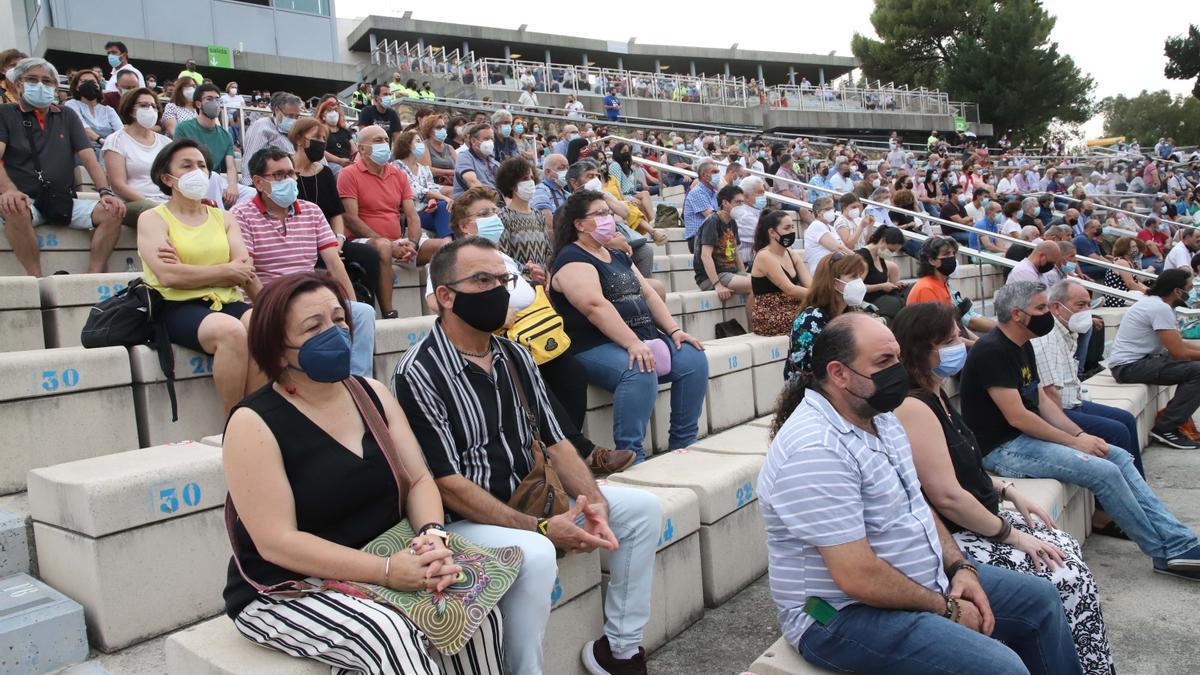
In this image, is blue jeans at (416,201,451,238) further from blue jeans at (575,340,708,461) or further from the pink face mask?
blue jeans at (575,340,708,461)

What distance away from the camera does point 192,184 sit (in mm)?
4074

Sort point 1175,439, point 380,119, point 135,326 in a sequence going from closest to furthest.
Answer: point 135,326 → point 1175,439 → point 380,119

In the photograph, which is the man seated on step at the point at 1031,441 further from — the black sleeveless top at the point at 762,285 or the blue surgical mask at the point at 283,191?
the blue surgical mask at the point at 283,191

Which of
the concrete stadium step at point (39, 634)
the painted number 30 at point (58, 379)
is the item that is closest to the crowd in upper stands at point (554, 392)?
the painted number 30 at point (58, 379)

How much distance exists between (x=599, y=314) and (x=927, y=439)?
1.94 m

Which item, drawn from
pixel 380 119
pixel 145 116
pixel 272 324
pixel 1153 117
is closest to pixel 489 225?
pixel 145 116

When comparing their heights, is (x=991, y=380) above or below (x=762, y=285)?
below

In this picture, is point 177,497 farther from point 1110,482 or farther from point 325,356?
point 1110,482

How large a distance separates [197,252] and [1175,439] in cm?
713

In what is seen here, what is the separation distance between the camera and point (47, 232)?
5441 millimetres

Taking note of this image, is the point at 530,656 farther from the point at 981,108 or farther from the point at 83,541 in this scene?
the point at 981,108

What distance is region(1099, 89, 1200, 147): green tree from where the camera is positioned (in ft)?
169

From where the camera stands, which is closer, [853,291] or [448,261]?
[448,261]

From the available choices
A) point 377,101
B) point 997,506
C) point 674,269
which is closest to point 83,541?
point 997,506
